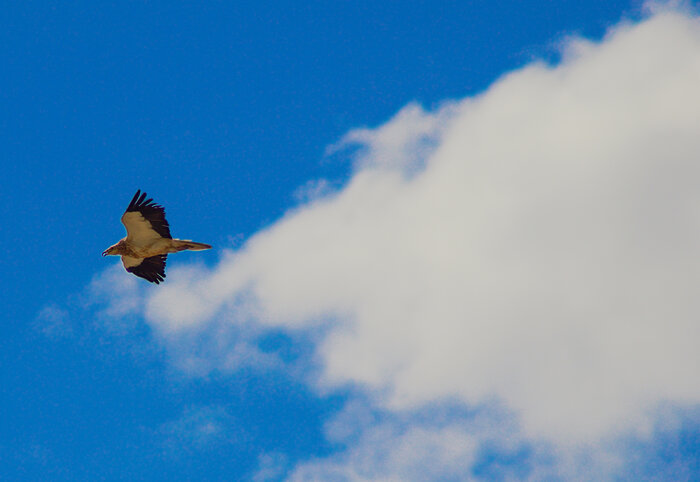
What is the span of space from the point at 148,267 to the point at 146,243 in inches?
72.8

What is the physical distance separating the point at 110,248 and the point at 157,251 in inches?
97.9

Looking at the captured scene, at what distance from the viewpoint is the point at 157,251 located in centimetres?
4241

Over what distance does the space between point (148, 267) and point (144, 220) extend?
3503mm

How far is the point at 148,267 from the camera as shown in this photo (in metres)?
43.7

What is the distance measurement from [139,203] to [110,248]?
3.75 meters

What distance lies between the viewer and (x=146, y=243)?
4222 cm

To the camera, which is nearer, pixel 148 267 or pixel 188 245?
pixel 188 245

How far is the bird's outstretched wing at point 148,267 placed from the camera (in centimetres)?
4344

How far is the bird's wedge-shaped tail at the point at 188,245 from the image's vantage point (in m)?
41.2

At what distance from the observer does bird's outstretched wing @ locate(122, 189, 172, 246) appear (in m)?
40.7

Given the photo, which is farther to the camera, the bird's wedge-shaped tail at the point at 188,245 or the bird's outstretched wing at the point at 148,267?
the bird's outstretched wing at the point at 148,267

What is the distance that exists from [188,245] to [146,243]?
2075 mm

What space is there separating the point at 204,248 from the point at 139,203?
335cm

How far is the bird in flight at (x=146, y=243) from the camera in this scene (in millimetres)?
40688
